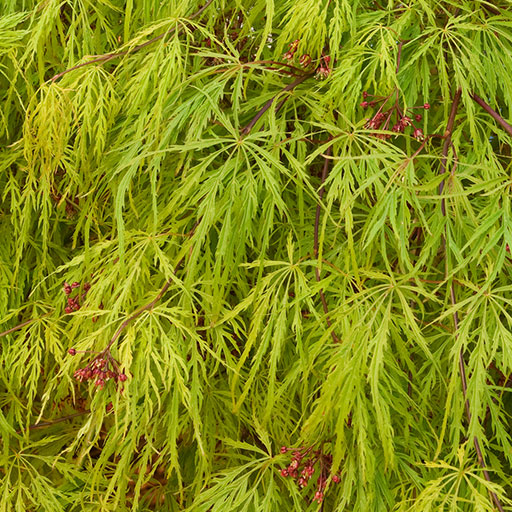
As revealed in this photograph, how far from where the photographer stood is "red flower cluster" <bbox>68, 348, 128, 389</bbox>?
46.5 inches

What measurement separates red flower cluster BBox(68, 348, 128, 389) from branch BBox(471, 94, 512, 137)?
705 millimetres

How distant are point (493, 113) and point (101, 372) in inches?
29.1

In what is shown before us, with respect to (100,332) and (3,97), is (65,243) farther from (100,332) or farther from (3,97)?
(100,332)

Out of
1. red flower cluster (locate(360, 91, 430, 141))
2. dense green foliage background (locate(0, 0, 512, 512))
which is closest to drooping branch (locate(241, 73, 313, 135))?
dense green foliage background (locate(0, 0, 512, 512))

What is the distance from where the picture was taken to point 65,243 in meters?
1.79

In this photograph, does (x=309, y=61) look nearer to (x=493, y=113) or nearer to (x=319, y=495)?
(x=493, y=113)

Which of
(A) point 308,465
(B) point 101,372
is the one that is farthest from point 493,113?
(B) point 101,372

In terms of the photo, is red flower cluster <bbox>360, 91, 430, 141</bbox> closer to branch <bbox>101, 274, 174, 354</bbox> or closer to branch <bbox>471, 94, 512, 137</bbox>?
branch <bbox>471, 94, 512, 137</bbox>

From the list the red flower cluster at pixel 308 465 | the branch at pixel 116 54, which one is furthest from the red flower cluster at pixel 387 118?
the red flower cluster at pixel 308 465

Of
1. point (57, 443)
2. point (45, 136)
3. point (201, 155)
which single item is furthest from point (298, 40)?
point (57, 443)

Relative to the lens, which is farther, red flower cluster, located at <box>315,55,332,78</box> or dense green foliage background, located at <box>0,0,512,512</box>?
red flower cluster, located at <box>315,55,332,78</box>

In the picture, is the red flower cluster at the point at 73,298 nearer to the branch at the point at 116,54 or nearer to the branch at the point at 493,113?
the branch at the point at 116,54

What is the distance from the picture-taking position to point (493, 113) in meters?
1.29

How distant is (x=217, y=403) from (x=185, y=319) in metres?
0.21
